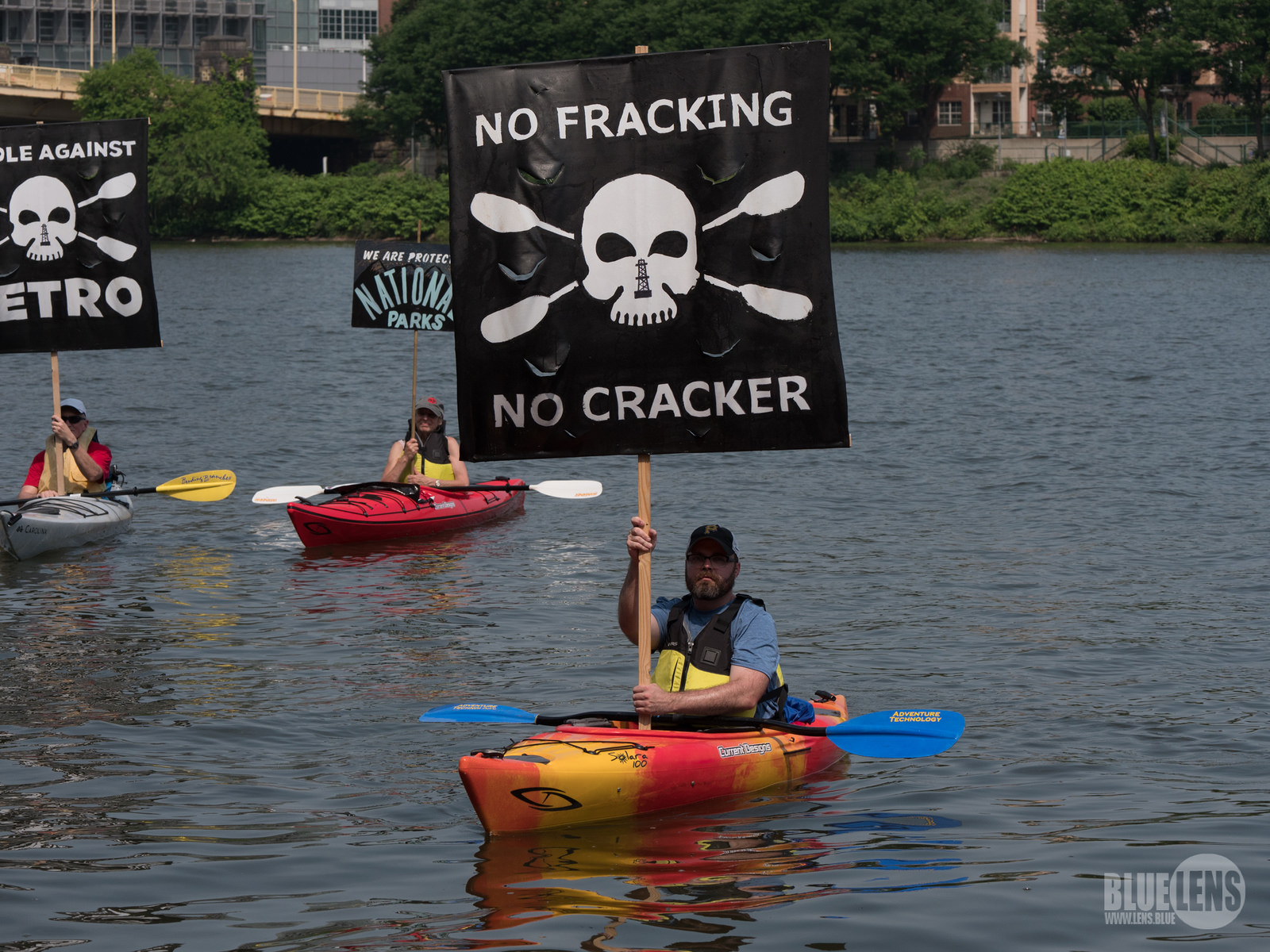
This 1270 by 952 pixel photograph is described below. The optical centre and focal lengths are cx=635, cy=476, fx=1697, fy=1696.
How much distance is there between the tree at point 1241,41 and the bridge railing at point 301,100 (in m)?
53.3

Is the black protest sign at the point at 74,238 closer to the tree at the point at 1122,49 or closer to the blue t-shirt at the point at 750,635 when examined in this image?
the blue t-shirt at the point at 750,635

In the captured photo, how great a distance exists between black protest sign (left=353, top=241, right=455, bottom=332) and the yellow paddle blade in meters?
4.19

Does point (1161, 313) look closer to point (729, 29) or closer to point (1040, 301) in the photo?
point (1040, 301)

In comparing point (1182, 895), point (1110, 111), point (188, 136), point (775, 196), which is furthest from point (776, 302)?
point (1110, 111)

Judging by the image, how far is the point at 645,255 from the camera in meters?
10.2

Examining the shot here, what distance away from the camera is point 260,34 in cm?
15025

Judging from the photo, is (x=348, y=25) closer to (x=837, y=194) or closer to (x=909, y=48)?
(x=909, y=48)

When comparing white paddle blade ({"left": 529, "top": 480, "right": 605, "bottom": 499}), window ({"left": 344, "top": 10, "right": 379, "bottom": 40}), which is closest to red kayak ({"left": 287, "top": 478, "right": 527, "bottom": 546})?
white paddle blade ({"left": 529, "top": 480, "right": 605, "bottom": 499})

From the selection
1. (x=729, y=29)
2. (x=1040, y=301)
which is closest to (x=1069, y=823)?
(x=1040, y=301)

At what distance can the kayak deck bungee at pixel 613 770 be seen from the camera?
9742 millimetres

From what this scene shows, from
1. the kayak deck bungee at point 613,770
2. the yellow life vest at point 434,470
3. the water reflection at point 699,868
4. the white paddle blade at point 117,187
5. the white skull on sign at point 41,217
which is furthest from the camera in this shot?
the yellow life vest at point 434,470

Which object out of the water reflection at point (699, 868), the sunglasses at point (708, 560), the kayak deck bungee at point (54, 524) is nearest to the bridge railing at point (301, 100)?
the kayak deck bungee at point (54, 524)

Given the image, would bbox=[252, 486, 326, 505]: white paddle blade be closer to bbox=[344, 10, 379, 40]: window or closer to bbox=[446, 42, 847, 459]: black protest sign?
bbox=[446, 42, 847, 459]: black protest sign

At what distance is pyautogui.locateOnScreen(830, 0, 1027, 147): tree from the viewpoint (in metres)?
94.8
